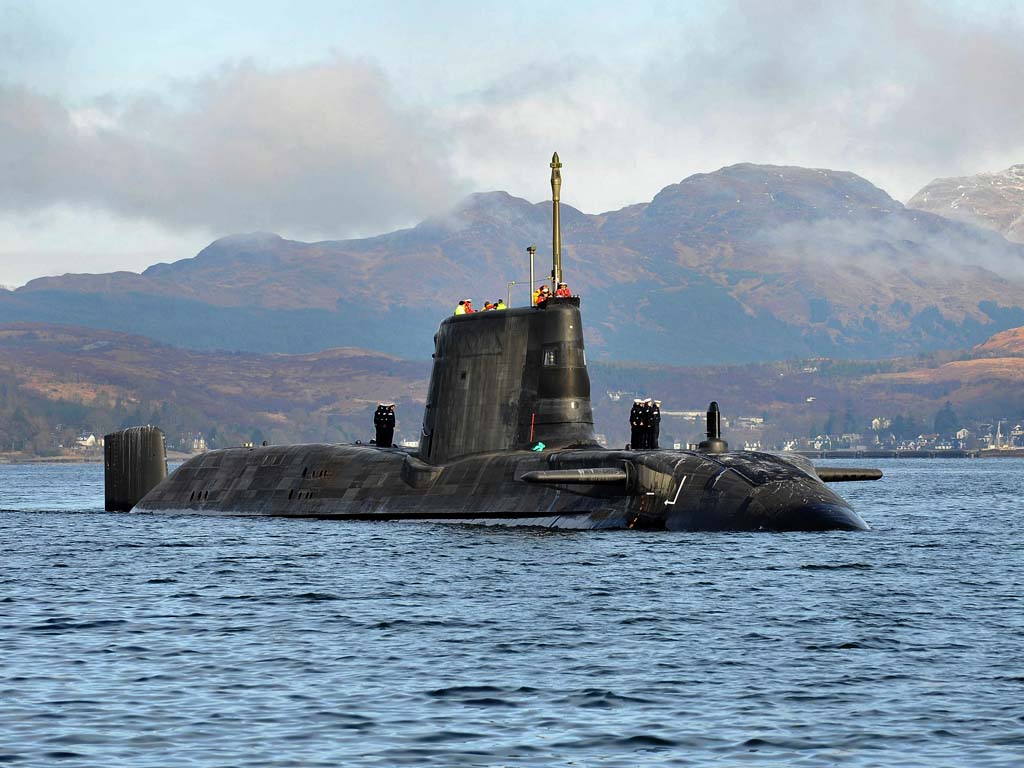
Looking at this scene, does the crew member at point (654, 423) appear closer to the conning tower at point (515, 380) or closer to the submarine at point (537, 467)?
the submarine at point (537, 467)

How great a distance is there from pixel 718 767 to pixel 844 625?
1074 centimetres

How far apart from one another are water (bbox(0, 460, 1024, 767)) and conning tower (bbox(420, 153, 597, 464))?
3.34 metres

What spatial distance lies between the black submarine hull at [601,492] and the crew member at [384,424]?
332 cm

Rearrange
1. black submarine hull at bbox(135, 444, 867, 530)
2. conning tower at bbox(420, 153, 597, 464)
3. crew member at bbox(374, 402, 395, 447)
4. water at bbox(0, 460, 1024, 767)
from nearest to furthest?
water at bbox(0, 460, 1024, 767), black submarine hull at bbox(135, 444, 867, 530), conning tower at bbox(420, 153, 597, 464), crew member at bbox(374, 402, 395, 447)

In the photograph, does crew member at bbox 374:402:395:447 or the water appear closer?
the water

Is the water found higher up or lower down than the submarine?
lower down

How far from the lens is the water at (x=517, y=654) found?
1797 cm

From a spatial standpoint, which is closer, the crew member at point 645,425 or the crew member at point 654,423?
the crew member at point 645,425

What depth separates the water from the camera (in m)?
18.0

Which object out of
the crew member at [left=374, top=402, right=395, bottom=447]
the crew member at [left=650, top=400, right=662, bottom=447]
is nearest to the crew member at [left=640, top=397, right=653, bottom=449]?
the crew member at [left=650, top=400, right=662, bottom=447]

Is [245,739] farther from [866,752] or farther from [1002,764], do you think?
[1002,764]

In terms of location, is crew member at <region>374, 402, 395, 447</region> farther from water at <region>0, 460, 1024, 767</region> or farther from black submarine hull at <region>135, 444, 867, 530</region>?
water at <region>0, 460, 1024, 767</region>

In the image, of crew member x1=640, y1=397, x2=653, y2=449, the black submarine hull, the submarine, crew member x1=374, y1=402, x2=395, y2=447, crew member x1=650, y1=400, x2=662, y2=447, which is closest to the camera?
the black submarine hull

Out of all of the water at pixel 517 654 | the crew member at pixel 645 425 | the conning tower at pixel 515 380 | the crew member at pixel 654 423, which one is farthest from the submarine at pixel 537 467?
the crew member at pixel 654 423
